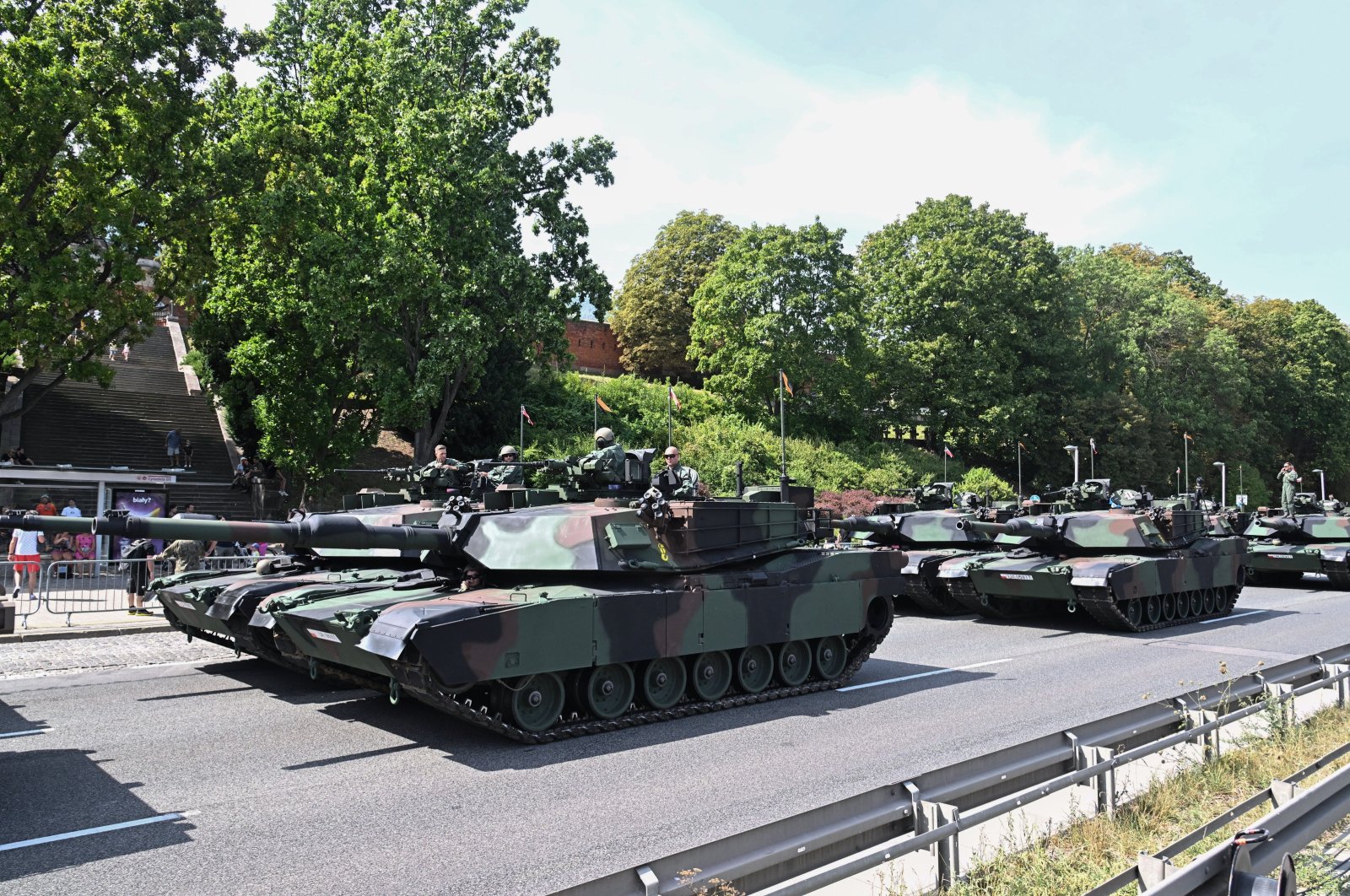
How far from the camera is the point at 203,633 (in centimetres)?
1177

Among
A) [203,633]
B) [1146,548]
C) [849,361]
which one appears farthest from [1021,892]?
[849,361]

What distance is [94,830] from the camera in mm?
6328

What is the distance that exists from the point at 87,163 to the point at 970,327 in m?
33.8

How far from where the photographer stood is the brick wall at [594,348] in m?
54.8

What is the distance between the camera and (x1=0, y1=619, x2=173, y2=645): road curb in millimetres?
14000

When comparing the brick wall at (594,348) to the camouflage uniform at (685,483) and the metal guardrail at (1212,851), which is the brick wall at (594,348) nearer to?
the camouflage uniform at (685,483)

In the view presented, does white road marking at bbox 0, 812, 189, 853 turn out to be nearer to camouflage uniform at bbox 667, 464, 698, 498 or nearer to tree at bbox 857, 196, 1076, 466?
camouflage uniform at bbox 667, 464, 698, 498

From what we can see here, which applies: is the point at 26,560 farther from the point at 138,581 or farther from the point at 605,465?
the point at 605,465

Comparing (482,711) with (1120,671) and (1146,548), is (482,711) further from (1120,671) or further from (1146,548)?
(1146,548)

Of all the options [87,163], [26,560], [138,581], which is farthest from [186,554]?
[87,163]

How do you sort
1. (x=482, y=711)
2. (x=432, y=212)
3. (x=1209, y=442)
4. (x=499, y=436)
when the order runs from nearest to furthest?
1. (x=482, y=711)
2. (x=432, y=212)
3. (x=499, y=436)
4. (x=1209, y=442)

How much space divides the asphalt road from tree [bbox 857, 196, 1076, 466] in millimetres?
31965

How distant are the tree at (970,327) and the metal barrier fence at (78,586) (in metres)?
31.5

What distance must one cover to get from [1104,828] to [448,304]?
22420 millimetres
